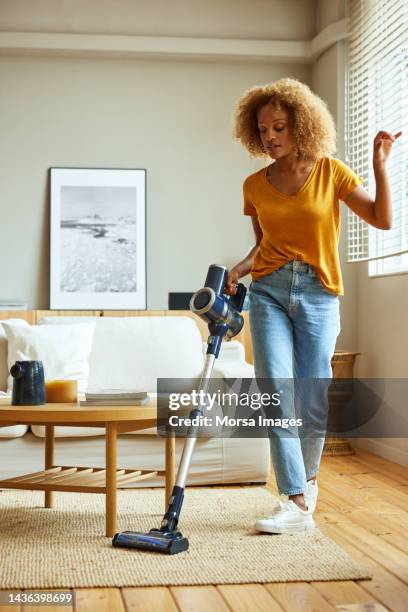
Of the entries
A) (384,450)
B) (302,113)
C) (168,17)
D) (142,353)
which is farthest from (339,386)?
(168,17)

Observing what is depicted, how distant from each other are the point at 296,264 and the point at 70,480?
3.20 ft

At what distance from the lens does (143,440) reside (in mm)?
3525

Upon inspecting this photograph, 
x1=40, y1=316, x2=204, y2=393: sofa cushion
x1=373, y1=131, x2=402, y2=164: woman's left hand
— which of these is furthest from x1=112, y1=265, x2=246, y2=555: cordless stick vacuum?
x1=40, y1=316, x2=204, y2=393: sofa cushion

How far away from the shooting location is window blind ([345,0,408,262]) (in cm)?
427

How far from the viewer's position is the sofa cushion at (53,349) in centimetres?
379

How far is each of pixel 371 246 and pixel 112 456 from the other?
8.30 ft

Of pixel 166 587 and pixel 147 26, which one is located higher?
pixel 147 26

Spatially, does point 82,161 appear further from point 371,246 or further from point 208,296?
point 208,296

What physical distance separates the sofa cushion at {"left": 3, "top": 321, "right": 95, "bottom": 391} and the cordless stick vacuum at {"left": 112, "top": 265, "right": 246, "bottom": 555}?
136cm

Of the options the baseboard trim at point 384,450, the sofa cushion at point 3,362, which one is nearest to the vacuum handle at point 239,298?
the sofa cushion at point 3,362

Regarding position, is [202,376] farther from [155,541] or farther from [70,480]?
[70,480]

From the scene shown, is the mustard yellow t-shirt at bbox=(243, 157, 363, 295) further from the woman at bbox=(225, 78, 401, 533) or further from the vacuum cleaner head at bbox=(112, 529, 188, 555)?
the vacuum cleaner head at bbox=(112, 529, 188, 555)

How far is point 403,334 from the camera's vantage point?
13.6 feet

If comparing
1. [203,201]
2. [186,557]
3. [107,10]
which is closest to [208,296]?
[186,557]
